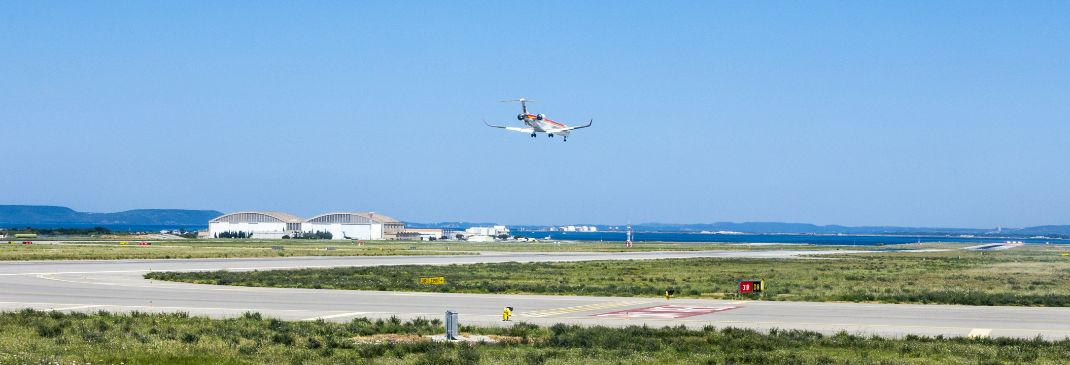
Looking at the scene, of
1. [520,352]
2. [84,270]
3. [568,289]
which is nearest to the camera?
[520,352]

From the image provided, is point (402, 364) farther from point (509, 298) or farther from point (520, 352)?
point (509, 298)

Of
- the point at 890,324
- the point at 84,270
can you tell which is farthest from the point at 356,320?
the point at 84,270

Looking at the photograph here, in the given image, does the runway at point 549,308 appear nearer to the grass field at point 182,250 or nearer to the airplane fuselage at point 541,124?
the airplane fuselage at point 541,124

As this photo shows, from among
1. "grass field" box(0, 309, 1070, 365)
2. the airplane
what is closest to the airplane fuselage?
the airplane

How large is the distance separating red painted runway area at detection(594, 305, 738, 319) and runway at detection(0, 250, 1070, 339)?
4 centimetres

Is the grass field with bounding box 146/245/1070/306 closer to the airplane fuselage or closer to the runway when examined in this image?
the runway

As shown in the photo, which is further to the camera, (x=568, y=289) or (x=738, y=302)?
(x=568, y=289)

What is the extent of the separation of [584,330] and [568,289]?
1982 centimetres

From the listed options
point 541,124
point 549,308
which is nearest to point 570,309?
point 549,308

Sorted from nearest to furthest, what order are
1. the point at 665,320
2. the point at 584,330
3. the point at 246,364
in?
the point at 246,364 < the point at 584,330 < the point at 665,320

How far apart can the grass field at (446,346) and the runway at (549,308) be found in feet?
10.9

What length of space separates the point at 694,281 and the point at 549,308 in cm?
2286

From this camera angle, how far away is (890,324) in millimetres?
32656

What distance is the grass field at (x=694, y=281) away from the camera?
153 feet
